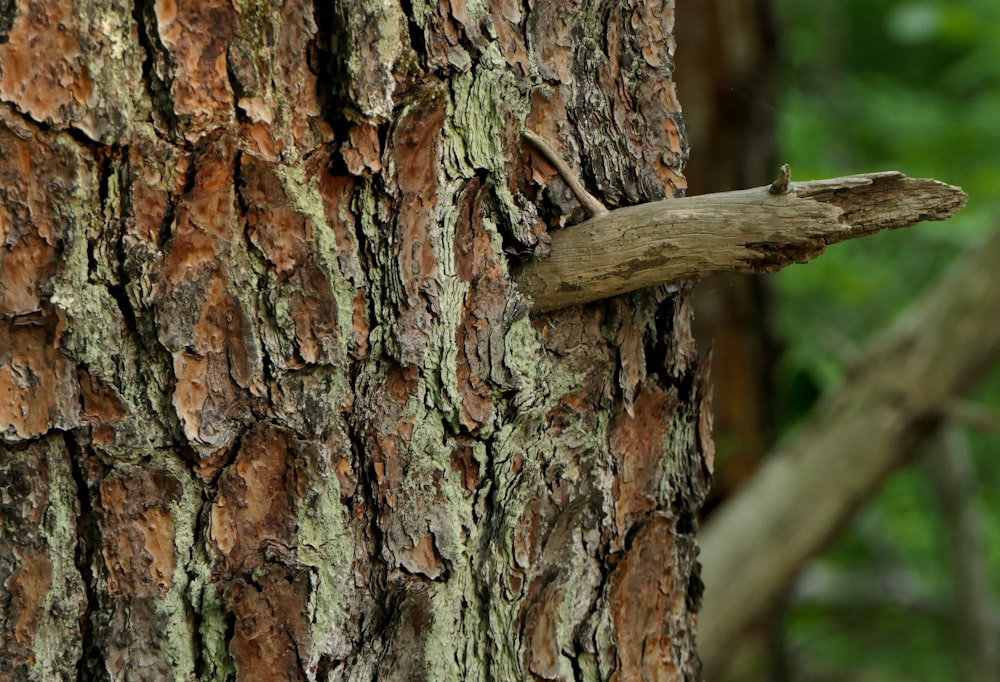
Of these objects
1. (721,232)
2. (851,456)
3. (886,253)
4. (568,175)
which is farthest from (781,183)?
(886,253)

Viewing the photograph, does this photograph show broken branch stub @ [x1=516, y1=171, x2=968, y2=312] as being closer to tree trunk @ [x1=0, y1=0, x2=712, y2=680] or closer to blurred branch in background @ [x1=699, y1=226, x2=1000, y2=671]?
tree trunk @ [x1=0, y1=0, x2=712, y2=680]

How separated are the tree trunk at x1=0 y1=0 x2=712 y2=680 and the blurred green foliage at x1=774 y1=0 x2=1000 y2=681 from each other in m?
1.91

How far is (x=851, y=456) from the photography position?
8.55ft

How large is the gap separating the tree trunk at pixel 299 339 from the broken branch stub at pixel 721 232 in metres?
0.04

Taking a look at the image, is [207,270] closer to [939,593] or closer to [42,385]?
[42,385]

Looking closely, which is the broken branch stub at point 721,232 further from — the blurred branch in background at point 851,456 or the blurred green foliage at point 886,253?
the blurred green foliage at point 886,253

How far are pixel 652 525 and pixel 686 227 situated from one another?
1.13ft

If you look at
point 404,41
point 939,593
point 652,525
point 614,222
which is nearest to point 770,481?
point 652,525

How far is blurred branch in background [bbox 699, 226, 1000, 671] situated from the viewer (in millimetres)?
2604

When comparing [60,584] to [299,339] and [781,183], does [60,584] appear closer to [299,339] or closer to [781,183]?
[299,339]

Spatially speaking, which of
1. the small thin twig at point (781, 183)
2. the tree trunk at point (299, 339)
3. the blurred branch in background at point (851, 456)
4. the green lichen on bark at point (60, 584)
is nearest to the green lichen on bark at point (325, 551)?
the tree trunk at point (299, 339)

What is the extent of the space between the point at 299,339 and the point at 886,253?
4.13 meters

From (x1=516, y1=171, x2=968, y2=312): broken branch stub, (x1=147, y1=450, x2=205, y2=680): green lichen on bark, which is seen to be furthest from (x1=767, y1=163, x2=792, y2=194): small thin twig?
(x1=147, y1=450, x2=205, y2=680): green lichen on bark

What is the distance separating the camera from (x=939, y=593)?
5.86m
